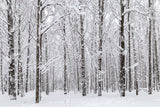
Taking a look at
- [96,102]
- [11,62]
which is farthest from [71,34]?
[96,102]

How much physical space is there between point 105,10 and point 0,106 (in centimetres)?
941

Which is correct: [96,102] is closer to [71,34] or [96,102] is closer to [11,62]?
[11,62]

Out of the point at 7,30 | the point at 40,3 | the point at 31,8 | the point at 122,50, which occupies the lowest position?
the point at 122,50

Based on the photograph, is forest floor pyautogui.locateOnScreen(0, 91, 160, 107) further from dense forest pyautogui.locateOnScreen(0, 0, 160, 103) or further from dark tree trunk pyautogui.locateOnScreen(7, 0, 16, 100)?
dense forest pyautogui.locateOnScreen(0, 0, 160, 103)

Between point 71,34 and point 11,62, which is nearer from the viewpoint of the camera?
point 11,62

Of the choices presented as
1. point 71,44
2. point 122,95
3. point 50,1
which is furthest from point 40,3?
point 71,44

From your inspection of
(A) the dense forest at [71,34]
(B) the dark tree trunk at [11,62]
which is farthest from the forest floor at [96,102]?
(A) the dense forest at [71,34]

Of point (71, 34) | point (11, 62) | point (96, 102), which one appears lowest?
point (96, 102)

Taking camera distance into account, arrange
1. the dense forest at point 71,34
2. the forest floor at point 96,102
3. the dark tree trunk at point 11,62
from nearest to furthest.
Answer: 1. the forest floor at point 96,102
2. the dense forest at point 71,34
3. the dark tree trunk at point 11,62

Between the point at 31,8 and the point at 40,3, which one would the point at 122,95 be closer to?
the point at 40,3

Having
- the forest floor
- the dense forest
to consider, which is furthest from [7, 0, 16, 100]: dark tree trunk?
the forest floor

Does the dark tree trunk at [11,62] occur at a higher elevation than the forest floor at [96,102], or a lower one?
higher

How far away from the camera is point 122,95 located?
11781 mm

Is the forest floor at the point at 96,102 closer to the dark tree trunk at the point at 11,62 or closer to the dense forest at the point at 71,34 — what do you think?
the dark tree trunk at the point at 11,62
